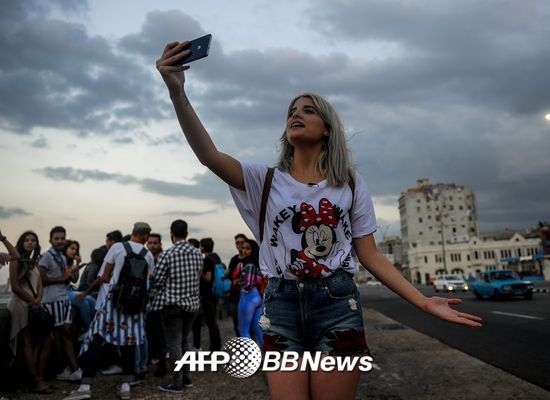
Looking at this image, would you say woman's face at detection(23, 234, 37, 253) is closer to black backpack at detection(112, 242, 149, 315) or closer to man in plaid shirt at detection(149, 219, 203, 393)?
black backpack at detection(112, 242, 149, 315)

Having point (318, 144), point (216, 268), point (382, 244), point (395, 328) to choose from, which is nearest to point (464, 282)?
point (395, 328)

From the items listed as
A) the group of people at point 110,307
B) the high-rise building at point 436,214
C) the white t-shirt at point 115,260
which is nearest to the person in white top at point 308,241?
the group of people at point 110,307

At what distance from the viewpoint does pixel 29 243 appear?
6.03 meters

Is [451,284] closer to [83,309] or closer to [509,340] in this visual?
[509,340]

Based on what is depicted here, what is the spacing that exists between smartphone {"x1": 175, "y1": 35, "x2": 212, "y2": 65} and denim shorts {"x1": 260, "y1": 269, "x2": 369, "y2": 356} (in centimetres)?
98

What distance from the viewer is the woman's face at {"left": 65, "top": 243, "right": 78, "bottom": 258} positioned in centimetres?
794

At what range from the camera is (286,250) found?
209 cm

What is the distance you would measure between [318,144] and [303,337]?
0.94 m

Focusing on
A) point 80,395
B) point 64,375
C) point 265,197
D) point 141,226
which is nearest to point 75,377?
point 64,375

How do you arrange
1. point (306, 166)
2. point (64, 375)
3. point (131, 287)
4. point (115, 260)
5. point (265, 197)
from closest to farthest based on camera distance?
point (265, 197) → point (306, 166) → point (131, 287) → point (115, 260) → point (64, 375)

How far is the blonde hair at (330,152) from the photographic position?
7.39ft

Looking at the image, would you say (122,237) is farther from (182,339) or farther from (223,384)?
(223,384)

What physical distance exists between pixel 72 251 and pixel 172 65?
6871 millimetres

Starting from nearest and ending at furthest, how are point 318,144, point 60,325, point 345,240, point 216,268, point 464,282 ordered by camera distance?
point 345,240, point 318,144, point 60,325, point 216,268, point 464,282
